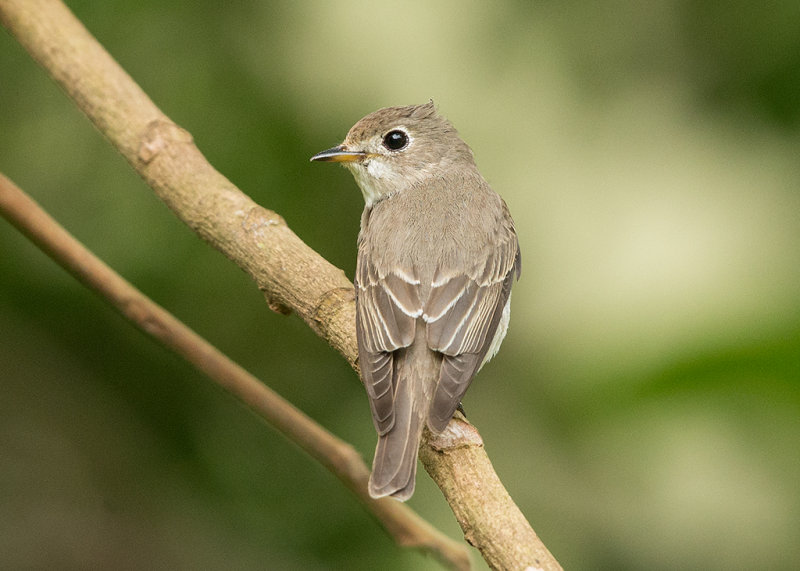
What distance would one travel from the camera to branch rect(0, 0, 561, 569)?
236 cm

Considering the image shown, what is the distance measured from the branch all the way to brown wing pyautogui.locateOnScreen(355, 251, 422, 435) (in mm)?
84

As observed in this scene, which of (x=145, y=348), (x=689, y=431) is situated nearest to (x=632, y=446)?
(x=689, y=431)

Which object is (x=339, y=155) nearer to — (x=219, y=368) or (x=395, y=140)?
(x=395, y=140)

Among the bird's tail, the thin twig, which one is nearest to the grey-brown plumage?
the bird's tail

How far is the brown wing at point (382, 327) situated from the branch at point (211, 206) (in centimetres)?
8

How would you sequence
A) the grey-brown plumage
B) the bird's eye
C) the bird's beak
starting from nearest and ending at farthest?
the grey-brown plumage < the bird's beak < the bird's eye

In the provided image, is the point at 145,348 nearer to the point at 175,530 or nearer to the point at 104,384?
the point at 104,384

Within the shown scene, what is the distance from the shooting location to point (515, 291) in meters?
3.45

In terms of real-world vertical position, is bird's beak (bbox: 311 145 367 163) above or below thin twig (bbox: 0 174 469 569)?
above

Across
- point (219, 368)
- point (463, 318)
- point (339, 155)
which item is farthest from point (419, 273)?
point (219, 368)

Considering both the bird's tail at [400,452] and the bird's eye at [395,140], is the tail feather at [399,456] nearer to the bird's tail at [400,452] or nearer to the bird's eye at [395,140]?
the bird's tail at [400,452]

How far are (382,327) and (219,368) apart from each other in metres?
0.53

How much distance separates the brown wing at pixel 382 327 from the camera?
8.45 ft

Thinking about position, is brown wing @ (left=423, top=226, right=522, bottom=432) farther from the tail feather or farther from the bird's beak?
the bird's beak
